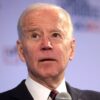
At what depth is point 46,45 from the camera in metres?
1.27

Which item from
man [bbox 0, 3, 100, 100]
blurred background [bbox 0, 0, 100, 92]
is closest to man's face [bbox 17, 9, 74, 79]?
man [bbox 0, 3, 100, 100]

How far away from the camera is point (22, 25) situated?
137 cm

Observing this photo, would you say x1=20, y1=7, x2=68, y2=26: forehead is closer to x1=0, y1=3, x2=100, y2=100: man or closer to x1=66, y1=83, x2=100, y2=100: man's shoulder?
Result: x1=0, y1=3, x2=100, y2=100: man

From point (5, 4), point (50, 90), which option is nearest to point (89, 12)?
point (5, 4)

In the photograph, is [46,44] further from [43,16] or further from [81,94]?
[81,94]

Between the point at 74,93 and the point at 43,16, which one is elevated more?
the point at 43,16

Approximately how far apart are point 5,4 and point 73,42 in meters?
0.72

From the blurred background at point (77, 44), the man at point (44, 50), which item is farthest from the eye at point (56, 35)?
the blurred background at point (77, 44)

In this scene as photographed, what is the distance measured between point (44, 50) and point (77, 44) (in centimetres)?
85

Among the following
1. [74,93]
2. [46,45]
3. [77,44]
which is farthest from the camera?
[77,44]

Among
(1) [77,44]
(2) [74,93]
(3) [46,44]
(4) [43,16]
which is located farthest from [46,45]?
(1) [77,44]

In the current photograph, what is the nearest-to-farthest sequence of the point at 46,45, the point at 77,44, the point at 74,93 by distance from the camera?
the point at 46,45, the point at 74,93, the point at 77,44

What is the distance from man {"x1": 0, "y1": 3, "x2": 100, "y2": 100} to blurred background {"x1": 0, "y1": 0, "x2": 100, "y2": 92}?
57 cm

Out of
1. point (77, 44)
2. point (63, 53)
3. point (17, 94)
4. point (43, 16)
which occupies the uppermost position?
point (43, 16)
